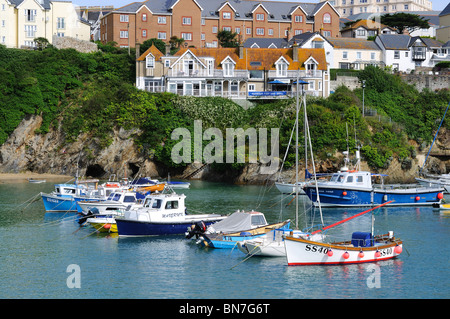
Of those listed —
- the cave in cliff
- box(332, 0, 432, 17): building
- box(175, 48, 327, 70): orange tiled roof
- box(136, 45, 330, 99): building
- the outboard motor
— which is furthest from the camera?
box(332, 0, 432, 17): building

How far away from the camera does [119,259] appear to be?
119 ft

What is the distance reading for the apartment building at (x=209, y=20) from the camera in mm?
101125

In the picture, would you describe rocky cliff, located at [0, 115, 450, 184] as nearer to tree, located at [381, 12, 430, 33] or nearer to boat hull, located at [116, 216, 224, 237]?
boat hull, located at [116, 216, 224, 237]

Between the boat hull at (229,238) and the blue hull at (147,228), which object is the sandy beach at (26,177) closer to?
the blue hull at (147,228)

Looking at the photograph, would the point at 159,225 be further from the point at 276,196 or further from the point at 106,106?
the point at 106,106

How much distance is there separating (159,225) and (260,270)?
10.2 metres

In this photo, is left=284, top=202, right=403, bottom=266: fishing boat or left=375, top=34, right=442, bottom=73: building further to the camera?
left=375, top=34, right=442, bottom=73: building

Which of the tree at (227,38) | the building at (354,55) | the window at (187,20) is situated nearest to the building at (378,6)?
the building at (354,55)

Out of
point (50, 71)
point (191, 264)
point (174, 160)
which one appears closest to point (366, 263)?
point (191, 264)

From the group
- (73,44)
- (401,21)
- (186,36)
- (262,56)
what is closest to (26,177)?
(73,44)

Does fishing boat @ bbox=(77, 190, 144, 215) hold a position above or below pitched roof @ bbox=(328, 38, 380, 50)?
below

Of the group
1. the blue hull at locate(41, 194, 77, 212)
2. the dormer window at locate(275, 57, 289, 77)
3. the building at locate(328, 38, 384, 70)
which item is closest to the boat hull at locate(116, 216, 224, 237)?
the blue hull at locate(41, 194, 77, 212)

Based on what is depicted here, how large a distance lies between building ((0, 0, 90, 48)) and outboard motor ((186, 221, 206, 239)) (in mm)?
63707

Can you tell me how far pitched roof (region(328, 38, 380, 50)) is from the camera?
10019 centimetres
